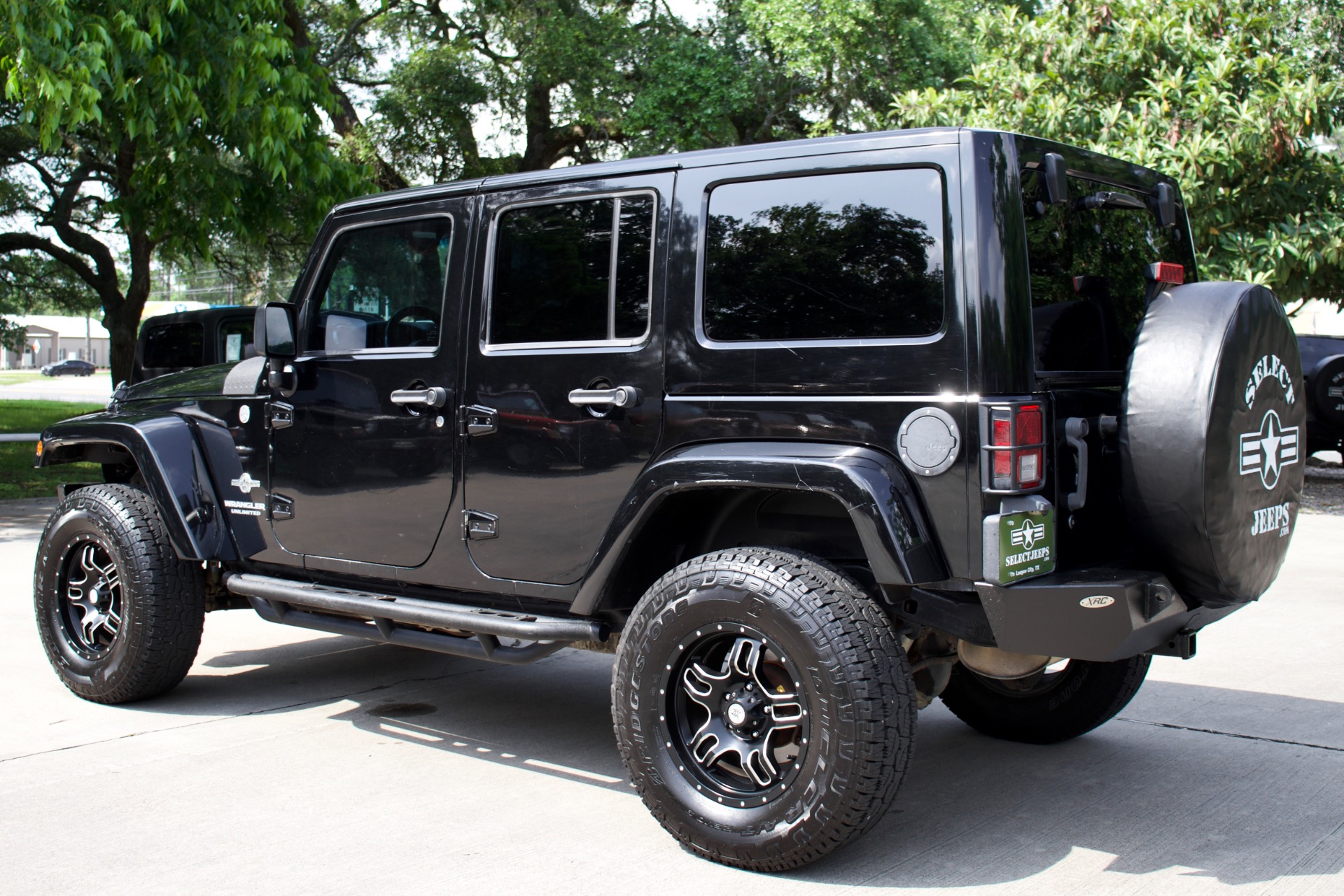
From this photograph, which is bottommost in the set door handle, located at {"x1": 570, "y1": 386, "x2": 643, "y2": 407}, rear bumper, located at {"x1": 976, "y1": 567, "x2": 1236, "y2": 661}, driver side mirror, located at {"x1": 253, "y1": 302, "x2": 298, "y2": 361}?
rear bumper, located at {"x1": 976, "y1": 567, "x2": 1236, "y2": 661}

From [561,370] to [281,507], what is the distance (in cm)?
148

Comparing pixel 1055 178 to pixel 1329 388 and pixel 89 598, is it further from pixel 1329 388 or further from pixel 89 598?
pixel 1329 388

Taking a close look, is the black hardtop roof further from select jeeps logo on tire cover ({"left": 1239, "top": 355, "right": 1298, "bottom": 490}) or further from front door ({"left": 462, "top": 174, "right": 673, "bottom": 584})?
select jeeps logo on tire cover ({"left": 1239, "top": 355, "right": 1298, "bottom": 490})

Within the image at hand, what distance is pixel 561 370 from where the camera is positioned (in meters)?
3.97

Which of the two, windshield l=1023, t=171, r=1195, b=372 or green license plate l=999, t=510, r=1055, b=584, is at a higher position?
windshield l=1023, t=171, r=1195, b=372

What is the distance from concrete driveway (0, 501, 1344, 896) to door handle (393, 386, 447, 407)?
1305mm

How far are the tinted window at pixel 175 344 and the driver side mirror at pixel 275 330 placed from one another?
12.5 metres

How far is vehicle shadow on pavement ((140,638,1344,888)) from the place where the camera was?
138 inches

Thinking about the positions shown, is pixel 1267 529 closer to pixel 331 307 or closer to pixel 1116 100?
pixel 331 307

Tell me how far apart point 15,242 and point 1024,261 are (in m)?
20.8

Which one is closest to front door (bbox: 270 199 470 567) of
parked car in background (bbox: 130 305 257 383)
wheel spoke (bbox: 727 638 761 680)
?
wheel spoke (bbox: 727 638 761 680)

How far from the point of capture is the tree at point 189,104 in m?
8.70

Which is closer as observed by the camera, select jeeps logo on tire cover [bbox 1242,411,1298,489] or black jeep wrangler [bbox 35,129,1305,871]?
black jeep wrangler [bbox 35,129,1305,871]

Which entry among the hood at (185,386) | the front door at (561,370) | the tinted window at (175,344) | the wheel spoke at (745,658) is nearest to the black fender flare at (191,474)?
the hood at (185,386)
